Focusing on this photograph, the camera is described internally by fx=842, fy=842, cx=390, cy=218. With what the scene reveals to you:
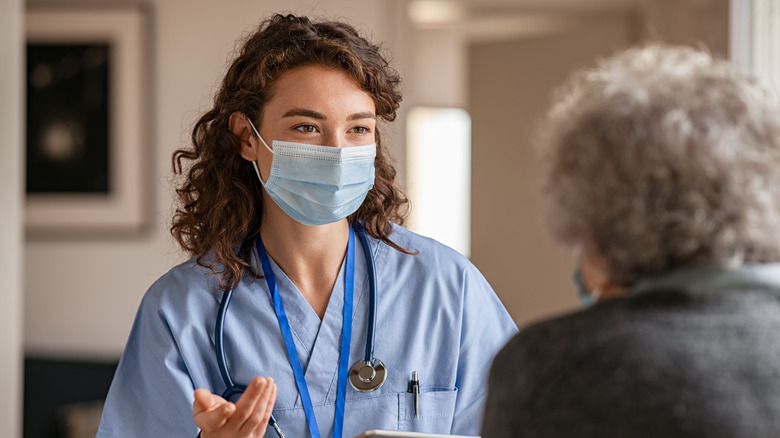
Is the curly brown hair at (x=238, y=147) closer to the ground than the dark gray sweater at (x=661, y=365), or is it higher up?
higher up

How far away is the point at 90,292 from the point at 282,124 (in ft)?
7.56

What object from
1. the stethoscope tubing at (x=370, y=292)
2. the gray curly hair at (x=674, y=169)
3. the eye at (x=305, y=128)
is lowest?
the stethoscope tubing at (x=370, y=292)

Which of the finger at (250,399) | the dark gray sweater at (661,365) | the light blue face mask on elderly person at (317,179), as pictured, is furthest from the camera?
the light blue face mask on elderly person at (317,179)

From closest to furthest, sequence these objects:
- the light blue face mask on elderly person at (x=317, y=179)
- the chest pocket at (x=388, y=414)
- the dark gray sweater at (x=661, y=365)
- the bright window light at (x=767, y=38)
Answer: the dark gray sweater at (x=661, y=365)
the chest pocket at (x=388, y=414)
the light blue face mask on elderly person at (x=317, y=179)
the bright window light at (x=767, y=38)

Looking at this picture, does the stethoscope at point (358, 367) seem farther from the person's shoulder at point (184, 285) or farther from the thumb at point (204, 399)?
the thumb at point (204, 399)

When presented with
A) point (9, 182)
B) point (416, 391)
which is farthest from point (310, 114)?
point (9, 182)

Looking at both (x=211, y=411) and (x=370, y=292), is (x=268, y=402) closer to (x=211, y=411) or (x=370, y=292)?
(x=211, y=411)

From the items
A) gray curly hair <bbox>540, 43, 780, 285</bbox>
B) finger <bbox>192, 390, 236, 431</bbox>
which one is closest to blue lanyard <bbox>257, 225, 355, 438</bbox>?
finger <bbox>192, 390, 236, 431</bbox>

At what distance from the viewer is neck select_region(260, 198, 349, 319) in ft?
5.23

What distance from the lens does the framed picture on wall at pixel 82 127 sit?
3.48 m

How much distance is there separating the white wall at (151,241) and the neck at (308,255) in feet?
6.46

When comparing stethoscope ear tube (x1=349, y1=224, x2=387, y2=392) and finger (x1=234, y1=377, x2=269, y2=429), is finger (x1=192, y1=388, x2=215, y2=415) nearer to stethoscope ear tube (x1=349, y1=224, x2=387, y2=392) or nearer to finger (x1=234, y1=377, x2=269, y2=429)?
finger (x1=234, y1=377, x2=269, y2=429)

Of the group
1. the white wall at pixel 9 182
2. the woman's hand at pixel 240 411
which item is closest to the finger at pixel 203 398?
the woman's hand at pixel 240 411

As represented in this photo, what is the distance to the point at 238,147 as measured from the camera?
165cm
